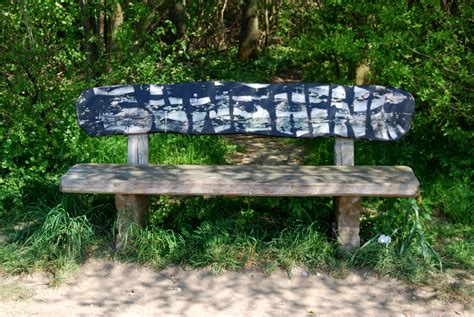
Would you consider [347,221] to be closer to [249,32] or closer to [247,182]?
[247,182]

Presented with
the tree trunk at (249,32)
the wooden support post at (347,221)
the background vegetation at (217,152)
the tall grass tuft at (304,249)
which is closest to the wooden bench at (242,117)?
the wooden support post at (347,221)

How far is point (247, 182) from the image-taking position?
426cm

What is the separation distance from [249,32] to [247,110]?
20.7 feet

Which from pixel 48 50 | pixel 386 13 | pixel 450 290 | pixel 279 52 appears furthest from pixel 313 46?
pixel 279 52

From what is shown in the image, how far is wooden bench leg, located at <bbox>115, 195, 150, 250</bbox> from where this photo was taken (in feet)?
14.9

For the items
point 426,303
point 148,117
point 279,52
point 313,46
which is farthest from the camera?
point 279,52

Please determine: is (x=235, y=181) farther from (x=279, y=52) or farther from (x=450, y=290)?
(x=279, y=52)

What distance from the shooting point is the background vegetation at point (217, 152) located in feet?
14.8

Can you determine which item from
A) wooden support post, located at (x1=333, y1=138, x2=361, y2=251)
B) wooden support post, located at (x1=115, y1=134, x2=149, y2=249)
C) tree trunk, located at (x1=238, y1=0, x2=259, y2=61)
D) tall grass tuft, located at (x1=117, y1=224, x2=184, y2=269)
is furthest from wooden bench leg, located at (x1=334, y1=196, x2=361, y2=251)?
tree trunk, located at (x1=238, y1=0, x2=259, y2=61)

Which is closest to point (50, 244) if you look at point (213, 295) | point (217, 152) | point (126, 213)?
point (126, 213)

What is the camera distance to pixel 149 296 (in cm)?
416

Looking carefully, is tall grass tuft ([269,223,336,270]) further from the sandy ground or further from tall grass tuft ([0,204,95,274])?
tall grass tuft ([0,204,95,274])

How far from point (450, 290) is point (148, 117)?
2.41 meters

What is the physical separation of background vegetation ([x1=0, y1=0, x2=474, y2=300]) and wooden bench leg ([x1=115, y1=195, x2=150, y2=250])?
0.09 meters
